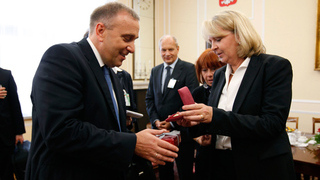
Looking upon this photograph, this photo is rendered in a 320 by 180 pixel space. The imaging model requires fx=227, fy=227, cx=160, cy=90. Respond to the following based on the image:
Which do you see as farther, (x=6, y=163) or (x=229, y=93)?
(x=6, y=163)

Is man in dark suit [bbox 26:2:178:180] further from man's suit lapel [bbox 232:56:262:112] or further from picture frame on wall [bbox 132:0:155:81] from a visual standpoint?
picture frame on wall [bbox 132:0:155:81]

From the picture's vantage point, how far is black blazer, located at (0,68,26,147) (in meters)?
2.70

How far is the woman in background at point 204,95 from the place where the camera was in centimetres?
156

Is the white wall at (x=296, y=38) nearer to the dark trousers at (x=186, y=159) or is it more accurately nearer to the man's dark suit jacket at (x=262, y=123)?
the dark trousers at (x=186, y=159)

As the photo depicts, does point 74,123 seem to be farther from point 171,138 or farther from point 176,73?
point 176,73

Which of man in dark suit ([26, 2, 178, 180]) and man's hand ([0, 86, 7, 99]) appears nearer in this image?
man in dark suit ([26, 2, 178, 180])

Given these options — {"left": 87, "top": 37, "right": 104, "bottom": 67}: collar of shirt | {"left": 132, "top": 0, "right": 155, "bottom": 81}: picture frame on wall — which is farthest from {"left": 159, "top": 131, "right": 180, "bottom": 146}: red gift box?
{"left": 132, "top": 0, "right": 155, "bottom": 81}: picture frame on wall

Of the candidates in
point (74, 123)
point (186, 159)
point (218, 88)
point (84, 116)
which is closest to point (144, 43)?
point (186, 159)

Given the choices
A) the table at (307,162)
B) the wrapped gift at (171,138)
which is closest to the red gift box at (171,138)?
the wrapped gift at (171,138)

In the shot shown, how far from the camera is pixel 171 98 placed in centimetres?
291

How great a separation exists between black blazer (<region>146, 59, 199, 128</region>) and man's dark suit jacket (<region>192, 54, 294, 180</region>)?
1.60 meters

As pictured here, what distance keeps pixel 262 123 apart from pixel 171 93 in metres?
1.77

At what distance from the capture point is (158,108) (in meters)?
3.00

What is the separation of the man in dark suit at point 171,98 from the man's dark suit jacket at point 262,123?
1570 mm
